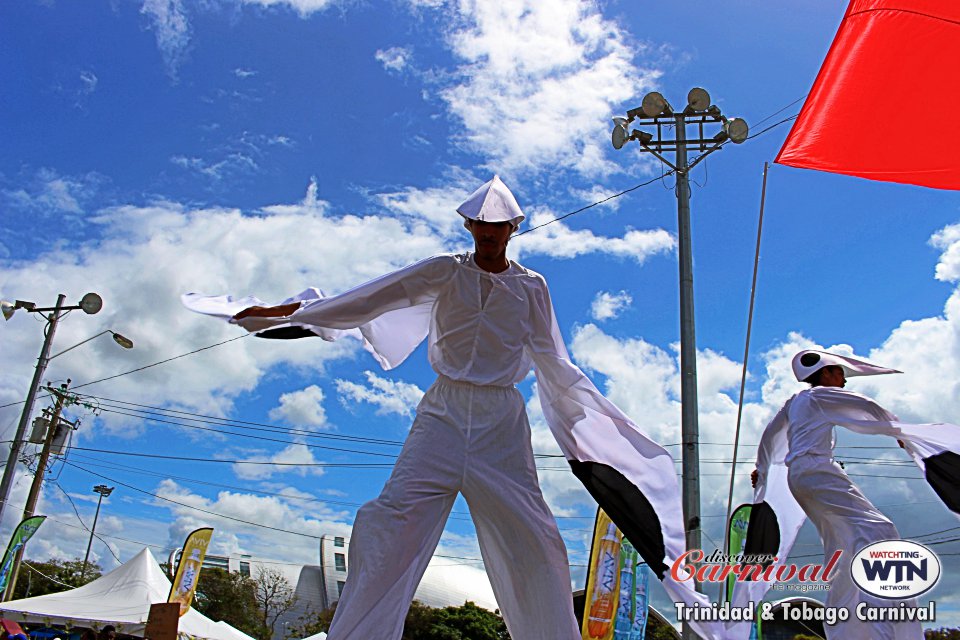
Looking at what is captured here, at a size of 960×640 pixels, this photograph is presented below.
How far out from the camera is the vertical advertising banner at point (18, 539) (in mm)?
17422

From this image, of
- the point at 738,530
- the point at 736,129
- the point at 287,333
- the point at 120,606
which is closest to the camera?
the point at 287,333

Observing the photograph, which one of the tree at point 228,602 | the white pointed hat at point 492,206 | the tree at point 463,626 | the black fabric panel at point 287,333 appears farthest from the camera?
the tree at point 228,602

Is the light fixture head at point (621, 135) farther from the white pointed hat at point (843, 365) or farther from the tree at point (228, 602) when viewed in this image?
the tree at point (228, 602)

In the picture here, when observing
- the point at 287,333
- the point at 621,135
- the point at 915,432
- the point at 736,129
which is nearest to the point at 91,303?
the point at 621,135

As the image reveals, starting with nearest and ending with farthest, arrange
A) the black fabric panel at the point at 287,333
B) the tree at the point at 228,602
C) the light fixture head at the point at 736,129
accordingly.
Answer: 1. the black fabric panel at the point at 287,333
2. the light fixture head at the point at 736,129
3. the tree at the point at 228,602

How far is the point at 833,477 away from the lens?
15.9ft

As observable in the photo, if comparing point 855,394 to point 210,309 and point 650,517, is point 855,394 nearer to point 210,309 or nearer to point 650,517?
point 650,517

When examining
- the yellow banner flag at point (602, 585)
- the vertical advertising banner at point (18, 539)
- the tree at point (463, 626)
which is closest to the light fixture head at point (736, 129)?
the yellow banner flag at point (602, 585)

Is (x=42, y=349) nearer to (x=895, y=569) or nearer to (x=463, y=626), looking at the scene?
(x=895, y=569)

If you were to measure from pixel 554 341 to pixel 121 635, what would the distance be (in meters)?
16.5

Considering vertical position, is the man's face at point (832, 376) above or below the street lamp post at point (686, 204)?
below

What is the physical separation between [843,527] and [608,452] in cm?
207

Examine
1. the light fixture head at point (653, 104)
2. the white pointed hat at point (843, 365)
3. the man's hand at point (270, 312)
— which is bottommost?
the man's hand at point (270, 312)

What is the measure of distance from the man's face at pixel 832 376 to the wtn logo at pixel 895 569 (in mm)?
1220
